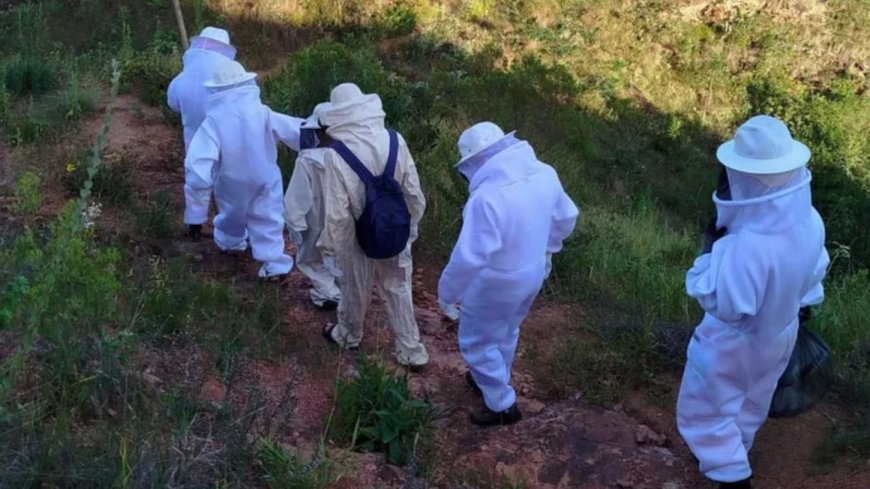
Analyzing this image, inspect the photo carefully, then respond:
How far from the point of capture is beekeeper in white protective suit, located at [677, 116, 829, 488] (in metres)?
3.60

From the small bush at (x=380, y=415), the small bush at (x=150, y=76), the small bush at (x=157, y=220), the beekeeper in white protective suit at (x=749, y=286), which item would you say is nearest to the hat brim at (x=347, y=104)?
the small bush at (x=380, y=415)

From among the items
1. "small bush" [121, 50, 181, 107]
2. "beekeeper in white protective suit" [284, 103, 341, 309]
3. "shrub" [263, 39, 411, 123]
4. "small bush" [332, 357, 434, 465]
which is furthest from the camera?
→ "small bush" [121, 50, 181, 107]

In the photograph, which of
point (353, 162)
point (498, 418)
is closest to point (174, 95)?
point (353, 162)

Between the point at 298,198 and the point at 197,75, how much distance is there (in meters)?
1.75

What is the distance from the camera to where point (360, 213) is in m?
4.91

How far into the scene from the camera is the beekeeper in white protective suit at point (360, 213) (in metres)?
4.82

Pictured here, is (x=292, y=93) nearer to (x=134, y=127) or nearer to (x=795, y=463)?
(x=134, y=127)

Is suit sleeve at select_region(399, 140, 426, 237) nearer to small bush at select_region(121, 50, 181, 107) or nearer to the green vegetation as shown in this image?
the green vegetation

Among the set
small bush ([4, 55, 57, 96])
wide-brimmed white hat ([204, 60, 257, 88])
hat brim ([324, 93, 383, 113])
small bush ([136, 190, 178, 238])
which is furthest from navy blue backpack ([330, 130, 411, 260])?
small bush ([4, 55, 57, 96])

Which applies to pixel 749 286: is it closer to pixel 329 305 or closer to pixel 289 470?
pixel 289 470

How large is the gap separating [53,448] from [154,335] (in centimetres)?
129

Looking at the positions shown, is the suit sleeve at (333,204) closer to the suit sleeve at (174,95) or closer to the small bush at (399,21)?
the suit sleeve at (174,95)

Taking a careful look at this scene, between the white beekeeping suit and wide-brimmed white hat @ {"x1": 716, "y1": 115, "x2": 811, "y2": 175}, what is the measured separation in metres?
3.79

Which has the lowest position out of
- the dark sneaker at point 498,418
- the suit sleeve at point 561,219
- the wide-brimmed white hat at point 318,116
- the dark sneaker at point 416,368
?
the dark sneaker at point 416,368
